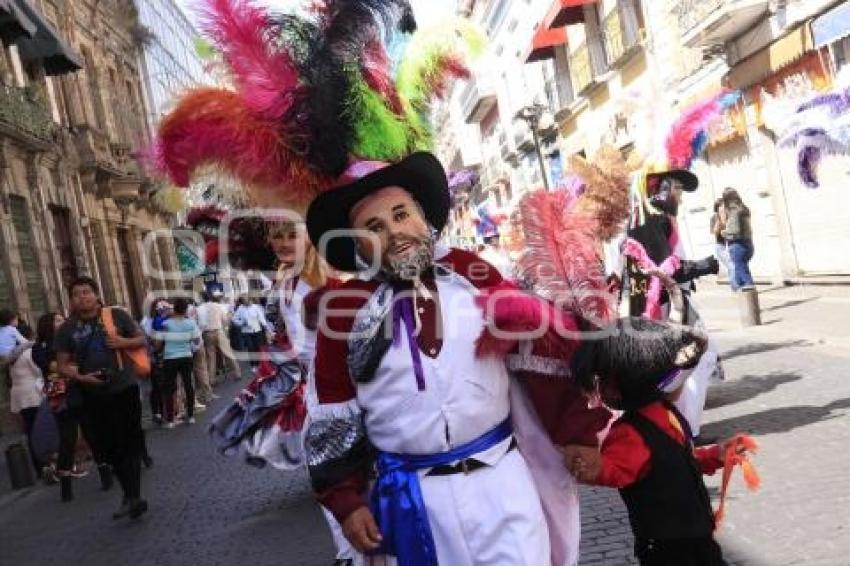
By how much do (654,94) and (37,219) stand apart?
1521 cm

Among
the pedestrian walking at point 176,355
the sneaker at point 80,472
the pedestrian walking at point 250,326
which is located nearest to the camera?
the sneaker at point 80,472

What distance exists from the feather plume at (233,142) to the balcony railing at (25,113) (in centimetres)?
1536

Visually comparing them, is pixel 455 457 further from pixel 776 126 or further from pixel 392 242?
pixel 776 126

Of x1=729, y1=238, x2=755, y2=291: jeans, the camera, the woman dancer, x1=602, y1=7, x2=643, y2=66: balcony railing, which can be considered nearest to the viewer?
the woman dancer

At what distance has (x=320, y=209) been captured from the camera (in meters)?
2.87

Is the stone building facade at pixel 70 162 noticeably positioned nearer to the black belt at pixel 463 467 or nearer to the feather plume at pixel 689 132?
the feather plume at pixel 689 132

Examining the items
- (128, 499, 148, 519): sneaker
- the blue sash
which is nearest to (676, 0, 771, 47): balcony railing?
(128, 499, 148, 519): sneaker

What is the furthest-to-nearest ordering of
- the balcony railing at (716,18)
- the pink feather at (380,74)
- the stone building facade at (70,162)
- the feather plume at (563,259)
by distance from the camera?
the stone building facade at (70,162)
the balcony railing at (716,18)
the pink feather at (380,74)
the feather plume at (563,259)

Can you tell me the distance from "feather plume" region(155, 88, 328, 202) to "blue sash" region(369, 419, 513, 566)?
0.94 metres

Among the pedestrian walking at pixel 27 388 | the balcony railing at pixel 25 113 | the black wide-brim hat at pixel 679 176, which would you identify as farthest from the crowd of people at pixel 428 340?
the balcony railing at pixel 25 113

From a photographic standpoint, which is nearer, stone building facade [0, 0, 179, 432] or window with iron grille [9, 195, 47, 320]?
stone building facade [0, 0, 179, 432]

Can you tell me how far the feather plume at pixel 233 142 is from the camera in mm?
2986

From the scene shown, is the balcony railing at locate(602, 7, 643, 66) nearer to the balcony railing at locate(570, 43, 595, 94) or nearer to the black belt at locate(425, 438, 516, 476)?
the balcony railing at locate(570, 43, 595, 94)

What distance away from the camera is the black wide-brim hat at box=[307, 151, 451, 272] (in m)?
2.82
